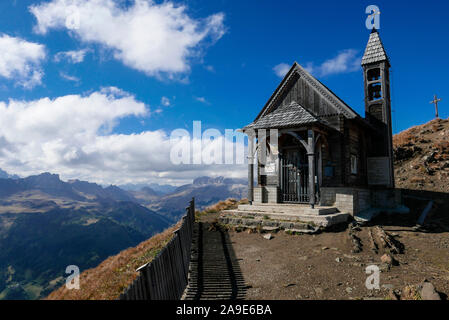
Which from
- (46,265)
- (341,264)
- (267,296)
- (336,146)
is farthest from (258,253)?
(46,265)

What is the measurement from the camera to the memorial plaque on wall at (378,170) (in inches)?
721

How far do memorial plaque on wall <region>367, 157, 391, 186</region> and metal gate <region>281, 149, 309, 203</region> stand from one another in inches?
188

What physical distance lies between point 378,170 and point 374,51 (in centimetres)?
775

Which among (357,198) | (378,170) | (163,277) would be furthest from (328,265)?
(378,170)

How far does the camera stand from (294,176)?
17234mm

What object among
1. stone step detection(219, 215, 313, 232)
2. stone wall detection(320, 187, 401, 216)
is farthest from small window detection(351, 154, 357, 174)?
stone step detection(219, 215, 313, 232)

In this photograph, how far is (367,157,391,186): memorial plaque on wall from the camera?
18308mm

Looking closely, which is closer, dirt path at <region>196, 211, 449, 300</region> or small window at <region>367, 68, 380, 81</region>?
dirt path at <region>196, 211, 449, 300</region>

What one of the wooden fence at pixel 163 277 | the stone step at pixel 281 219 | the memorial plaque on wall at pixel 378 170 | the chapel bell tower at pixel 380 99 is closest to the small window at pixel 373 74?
the chapel bell tower at pixel 380 99

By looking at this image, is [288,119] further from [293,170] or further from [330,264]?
[330,264]

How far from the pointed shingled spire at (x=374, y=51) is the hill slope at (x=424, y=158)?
992 cm

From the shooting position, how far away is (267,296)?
22.7 ft

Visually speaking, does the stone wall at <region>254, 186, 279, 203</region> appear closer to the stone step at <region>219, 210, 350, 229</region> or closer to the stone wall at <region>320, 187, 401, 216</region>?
the stone step at <region>219, 210, 350, 229</region>

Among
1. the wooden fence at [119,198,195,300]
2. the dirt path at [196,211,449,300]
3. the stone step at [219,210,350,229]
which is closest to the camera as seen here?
the wooden fence at [119,198,195,300]
